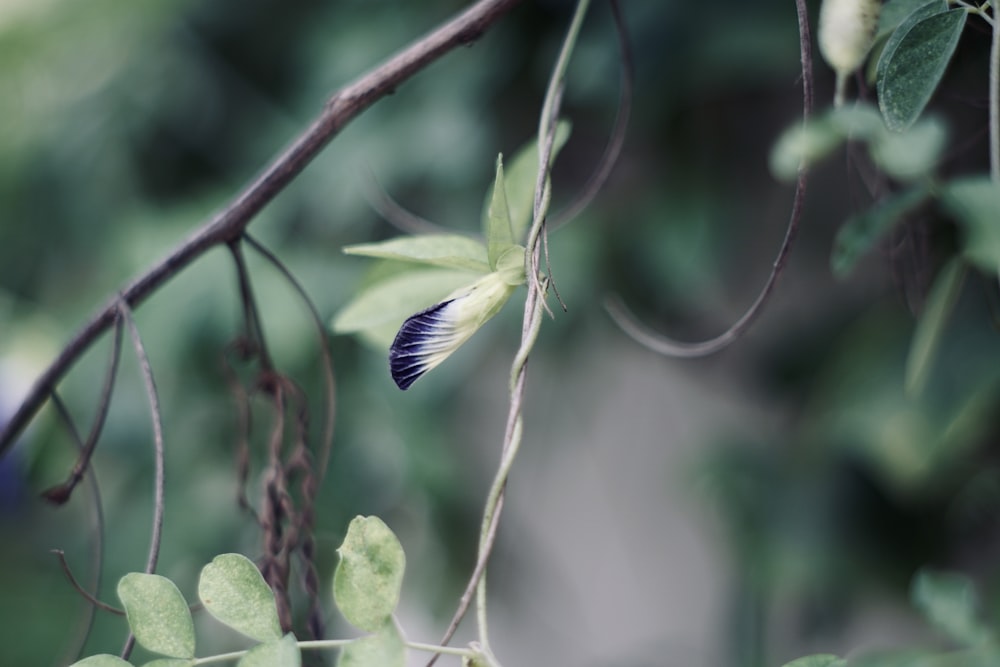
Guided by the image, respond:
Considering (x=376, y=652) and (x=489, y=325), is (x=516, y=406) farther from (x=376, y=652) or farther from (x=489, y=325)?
(x=489, y=325)

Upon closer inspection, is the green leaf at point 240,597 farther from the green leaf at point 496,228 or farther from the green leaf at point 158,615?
the green leaf at point 496,228

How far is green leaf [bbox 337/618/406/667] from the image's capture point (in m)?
0.25

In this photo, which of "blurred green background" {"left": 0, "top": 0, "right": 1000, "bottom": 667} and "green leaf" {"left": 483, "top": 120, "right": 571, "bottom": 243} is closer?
"green leaf" {"left": 483, "top": 120, "right": 571, "bottom": 243}

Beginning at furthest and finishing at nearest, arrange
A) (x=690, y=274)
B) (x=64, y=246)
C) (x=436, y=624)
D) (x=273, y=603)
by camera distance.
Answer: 1. (x=64, y=246)
2. (x=436, y=624)
3. (x=690, y=274)
4. (x=273, y=603)

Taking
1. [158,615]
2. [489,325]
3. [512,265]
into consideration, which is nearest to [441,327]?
[512,265]

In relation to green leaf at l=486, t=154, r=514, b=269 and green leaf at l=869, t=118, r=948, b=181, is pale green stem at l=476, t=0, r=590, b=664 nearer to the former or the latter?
green leaf at l=486, t=154, r=514, b=269

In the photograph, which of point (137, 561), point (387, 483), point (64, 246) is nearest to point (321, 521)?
point (387, 483)

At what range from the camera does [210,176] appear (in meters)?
1.00

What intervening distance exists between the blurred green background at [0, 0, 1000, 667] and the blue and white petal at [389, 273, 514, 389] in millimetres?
478

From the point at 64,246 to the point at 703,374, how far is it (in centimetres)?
82

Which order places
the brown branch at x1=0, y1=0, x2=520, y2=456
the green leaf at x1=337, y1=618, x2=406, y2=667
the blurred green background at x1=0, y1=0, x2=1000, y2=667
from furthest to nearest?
the blurred green background at x1=0, y1=0, x2=1000, y2=667, the brown branch at x1=0, y1=0, x2=520, y2=456, the green leaf at x1=337, y1=618, x2=406, y2=667

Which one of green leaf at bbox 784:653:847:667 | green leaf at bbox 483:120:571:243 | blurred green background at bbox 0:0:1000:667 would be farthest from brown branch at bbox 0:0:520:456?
blurred green background at bbox 0:0:1000:667

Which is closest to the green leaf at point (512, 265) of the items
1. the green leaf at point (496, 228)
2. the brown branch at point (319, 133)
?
the green leaf at point (496, 228)

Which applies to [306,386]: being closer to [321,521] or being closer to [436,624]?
[321,521]
